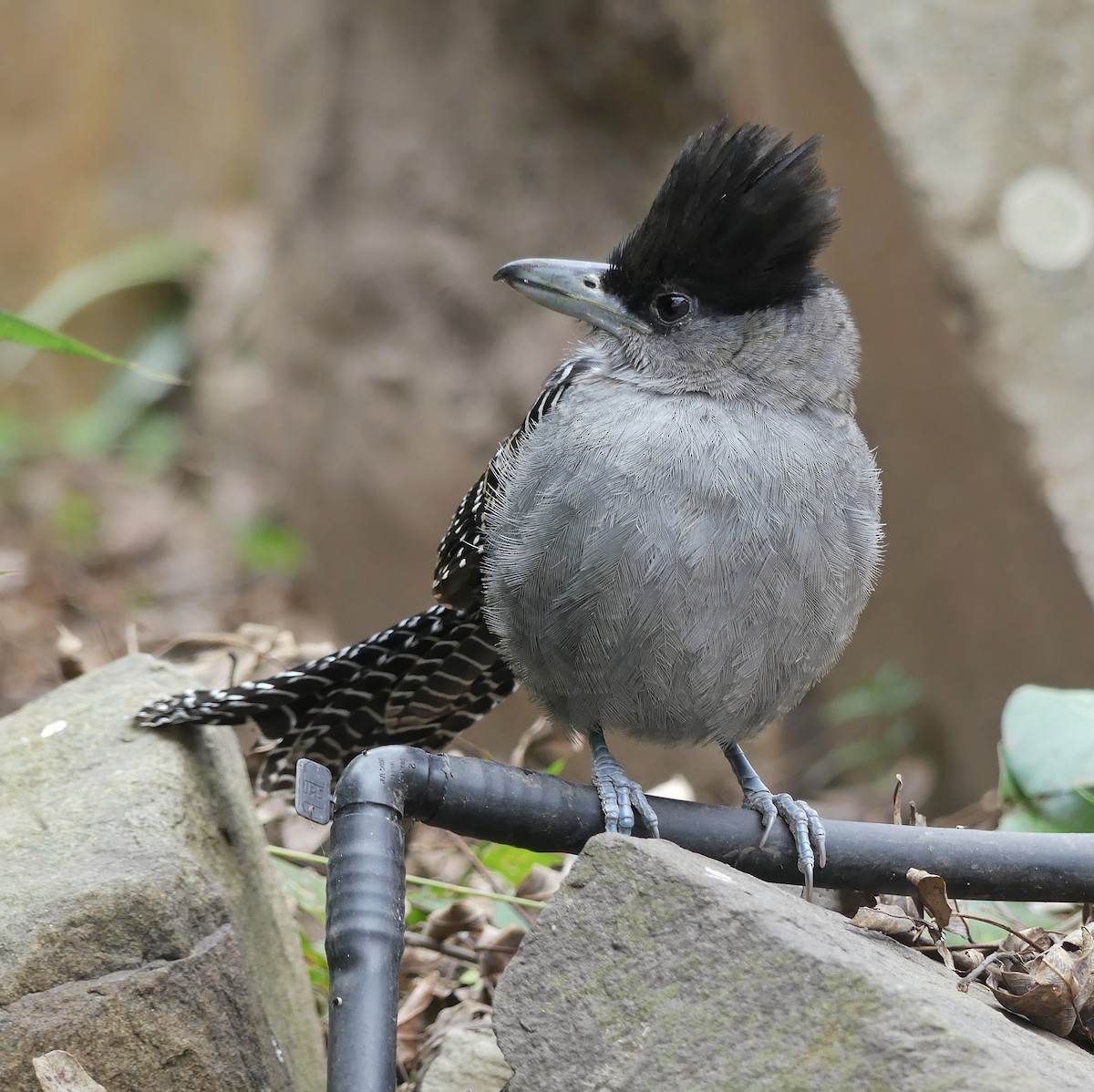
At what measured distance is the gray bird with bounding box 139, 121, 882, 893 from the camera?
9.68ft

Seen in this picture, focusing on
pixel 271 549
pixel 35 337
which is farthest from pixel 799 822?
pixel 271 549

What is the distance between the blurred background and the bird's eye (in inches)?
66.9

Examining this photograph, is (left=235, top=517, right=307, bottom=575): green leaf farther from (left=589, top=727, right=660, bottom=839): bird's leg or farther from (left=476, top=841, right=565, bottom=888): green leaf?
(left=589, top=727, right=660, bottom=839): bird's leg

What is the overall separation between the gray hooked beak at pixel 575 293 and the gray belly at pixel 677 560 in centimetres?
24

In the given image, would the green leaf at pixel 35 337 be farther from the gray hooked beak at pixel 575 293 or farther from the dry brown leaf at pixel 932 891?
the dry brown leaf at pixel 932 891

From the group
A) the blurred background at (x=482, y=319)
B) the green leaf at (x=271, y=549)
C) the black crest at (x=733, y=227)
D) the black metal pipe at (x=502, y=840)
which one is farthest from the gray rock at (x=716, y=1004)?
the green leaf at (x=271, y=549)

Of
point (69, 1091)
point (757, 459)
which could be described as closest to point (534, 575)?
point (757, 459)

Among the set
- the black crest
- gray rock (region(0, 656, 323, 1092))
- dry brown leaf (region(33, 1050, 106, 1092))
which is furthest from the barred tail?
the black crest

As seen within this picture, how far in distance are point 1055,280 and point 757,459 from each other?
292 cm

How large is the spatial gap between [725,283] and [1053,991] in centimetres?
179

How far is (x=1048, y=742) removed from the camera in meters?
3.69

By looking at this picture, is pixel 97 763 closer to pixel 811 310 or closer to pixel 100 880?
pixel 100 880

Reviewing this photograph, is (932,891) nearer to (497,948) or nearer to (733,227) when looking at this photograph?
(497,948)

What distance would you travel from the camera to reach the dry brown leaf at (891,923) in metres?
2.60
